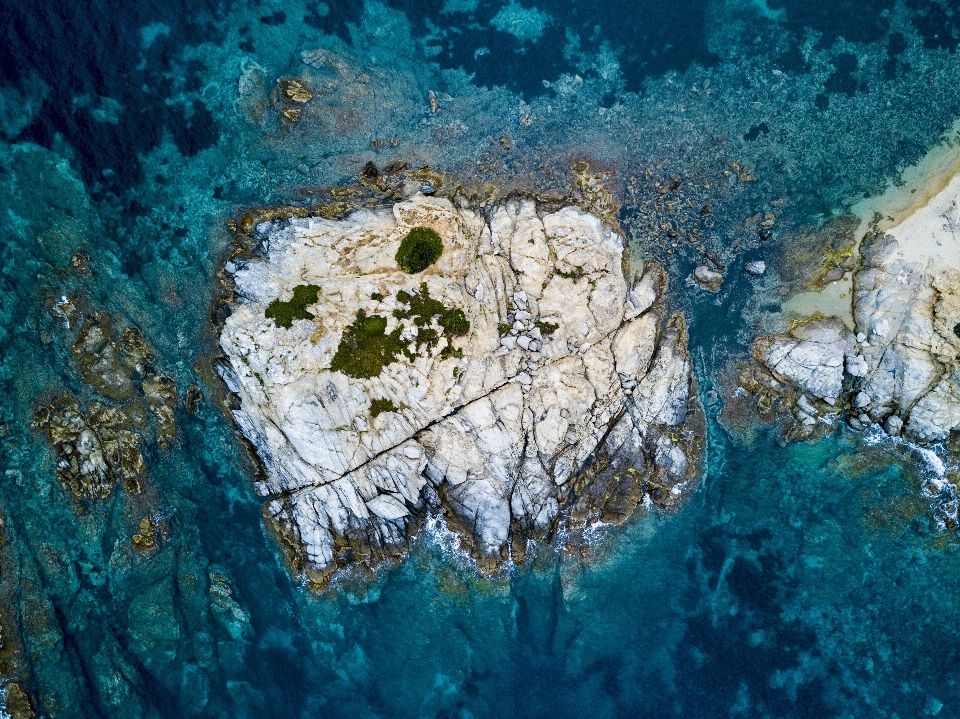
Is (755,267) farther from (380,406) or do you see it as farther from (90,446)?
(90,446)

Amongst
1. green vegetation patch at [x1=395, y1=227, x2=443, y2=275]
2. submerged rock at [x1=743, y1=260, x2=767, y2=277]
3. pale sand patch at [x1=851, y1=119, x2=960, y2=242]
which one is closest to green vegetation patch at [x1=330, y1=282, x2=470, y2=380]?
green vegetation patch at [x1=395, y1=227, x2=443, y2=275]

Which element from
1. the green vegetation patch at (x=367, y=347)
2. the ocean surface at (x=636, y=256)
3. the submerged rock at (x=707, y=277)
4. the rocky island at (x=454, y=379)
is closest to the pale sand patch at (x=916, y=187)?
the ocean surface at (x=636, y=256)

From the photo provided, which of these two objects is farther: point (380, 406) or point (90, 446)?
point (90, 446)

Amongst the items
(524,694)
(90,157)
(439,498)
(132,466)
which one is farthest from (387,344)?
(524,694)

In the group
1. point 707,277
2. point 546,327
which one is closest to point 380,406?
point 546,327

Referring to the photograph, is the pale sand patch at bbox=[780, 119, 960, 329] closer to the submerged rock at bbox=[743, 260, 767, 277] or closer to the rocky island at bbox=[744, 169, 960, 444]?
the rocky island at bbox=[744, 169, 960, 444]

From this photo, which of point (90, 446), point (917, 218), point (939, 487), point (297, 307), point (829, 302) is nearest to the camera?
point (297, 307)

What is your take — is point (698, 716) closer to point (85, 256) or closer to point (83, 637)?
point (83, 637)
